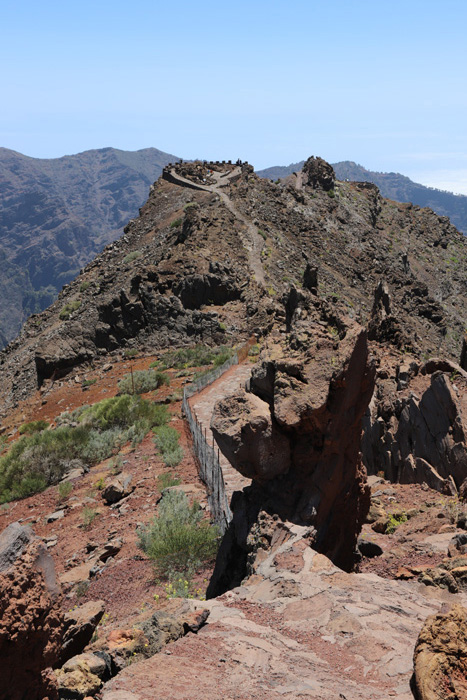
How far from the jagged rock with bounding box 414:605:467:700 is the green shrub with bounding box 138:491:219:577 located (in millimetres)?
4814

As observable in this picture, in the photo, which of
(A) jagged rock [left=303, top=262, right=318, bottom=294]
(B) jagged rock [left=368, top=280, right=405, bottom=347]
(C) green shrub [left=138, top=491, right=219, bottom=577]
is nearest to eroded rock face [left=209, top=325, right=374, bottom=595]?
(C) green shrub [left=138, top=491, right=219, bottom=577]

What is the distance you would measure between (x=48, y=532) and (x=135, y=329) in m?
20.2

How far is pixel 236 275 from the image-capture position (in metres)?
32.8

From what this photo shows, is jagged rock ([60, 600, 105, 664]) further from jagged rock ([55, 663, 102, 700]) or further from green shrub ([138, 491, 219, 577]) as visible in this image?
green shrub ([138, 491, 219, 577])

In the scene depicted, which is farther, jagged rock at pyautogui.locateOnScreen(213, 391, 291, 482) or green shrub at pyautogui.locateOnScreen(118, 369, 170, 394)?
green shrub at pyautogui.locateOnScreen(118, 369, 170, 394)

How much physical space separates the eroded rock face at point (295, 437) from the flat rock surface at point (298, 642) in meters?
0.98

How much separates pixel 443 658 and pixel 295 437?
359cm

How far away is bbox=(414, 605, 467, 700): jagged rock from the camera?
11.8 ft

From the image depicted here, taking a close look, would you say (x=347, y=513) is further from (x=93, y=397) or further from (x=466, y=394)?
(x=93, y=397)

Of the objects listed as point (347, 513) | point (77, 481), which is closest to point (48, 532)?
point (77, 481)

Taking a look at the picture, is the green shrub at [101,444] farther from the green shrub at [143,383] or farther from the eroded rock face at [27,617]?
the eroded rock face at [27,617]

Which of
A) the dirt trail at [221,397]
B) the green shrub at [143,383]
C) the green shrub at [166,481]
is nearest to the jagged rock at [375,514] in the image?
the dirt trail at [221,397]

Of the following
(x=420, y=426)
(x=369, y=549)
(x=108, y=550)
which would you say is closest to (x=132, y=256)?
(x=420, y=426)

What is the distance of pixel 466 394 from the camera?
1187 centimetres
